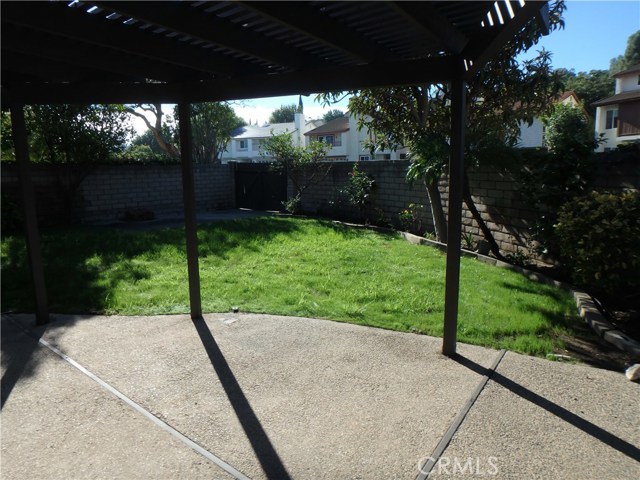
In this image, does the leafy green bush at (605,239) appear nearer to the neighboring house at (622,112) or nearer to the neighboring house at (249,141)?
the neighboring house at (622,112)

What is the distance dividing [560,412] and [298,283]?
3837mm

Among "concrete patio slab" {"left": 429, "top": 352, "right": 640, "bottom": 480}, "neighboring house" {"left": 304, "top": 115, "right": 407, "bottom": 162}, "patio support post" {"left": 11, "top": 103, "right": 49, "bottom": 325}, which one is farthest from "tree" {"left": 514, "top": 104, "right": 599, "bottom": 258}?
"neighboring house" {"left": 304, "top": 115, "right": 407, "bottom": 162}

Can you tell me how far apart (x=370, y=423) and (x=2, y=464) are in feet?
7.44

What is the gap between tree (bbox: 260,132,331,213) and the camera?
45.1ft

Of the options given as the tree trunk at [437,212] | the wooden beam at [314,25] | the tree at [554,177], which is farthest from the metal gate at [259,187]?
the wooden beam at [314,25]

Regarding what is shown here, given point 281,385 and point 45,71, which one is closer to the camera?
point 281,385

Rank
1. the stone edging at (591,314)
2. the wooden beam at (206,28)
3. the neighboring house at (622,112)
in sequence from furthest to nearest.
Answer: the neighboring house at (622,112) < the stone edging at (591,314) < the wooden beam at (206,28)

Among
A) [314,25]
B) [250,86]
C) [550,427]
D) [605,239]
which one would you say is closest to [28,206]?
[250,86]

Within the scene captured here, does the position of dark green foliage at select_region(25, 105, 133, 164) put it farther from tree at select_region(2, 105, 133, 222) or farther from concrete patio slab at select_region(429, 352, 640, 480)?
concrete patio slab at select_region(429, 352, 640, 480)

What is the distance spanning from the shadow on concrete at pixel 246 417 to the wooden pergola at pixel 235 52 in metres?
1.13

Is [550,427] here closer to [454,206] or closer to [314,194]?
[454,206]

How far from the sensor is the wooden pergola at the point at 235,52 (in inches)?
115

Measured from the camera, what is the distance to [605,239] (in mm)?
4531

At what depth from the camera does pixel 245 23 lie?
10.8ft
